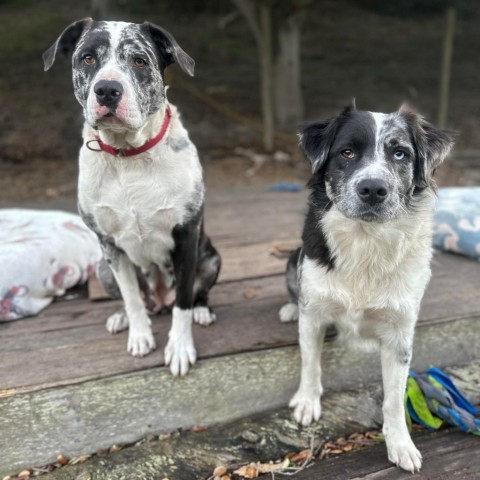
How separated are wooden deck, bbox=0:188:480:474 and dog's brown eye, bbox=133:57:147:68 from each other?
1.39 meters

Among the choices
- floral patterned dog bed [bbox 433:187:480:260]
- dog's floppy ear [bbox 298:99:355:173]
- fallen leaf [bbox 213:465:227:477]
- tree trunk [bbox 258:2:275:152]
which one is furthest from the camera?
tree trunk [bbox 258:2:275:152]

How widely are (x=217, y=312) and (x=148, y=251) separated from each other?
0.70 metres

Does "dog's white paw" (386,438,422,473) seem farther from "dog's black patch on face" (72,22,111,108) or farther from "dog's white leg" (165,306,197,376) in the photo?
"dog's black patch on face" (72,22,111,108)

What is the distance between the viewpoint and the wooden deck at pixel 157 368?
95.7 inches

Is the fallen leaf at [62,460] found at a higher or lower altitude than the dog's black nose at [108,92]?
lower

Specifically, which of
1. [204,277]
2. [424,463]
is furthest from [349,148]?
[424,463]

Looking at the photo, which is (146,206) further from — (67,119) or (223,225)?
(67,119)

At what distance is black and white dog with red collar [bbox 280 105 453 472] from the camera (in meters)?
2.12

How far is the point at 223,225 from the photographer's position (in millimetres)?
4570

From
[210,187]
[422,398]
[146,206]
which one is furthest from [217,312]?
[210,187]

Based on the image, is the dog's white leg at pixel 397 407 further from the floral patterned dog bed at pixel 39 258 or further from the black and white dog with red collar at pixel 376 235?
the floral patterned dog bed at pixel 39 258

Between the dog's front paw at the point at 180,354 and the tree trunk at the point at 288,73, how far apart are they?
6.20 m

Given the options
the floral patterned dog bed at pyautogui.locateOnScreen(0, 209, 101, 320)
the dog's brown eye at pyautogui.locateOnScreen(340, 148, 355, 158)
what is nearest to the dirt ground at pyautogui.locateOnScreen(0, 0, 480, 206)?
the floral patterned dog bed at pyautogui.locateOnScreen(0, 209, 101, 320)

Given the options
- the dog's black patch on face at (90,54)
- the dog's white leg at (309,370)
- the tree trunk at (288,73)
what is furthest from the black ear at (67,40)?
the tree trunk at (288,73)
